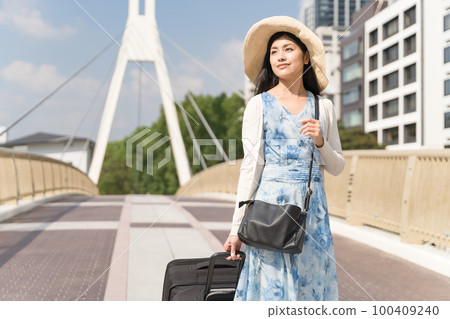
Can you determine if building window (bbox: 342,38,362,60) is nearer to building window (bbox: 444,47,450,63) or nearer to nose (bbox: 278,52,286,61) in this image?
building window (bbox: 444,47,450,63)

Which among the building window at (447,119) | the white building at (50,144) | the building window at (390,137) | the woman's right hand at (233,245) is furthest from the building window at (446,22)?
the building window at (390,137)

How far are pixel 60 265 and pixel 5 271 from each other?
46cm

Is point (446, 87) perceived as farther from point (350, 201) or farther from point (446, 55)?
point (350, 201)

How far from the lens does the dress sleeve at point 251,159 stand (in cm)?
191

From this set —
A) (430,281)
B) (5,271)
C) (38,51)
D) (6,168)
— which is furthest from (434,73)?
(6,168)

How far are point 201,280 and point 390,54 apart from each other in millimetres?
3108

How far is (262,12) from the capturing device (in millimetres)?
2621

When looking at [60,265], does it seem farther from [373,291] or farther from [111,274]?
[373,291]

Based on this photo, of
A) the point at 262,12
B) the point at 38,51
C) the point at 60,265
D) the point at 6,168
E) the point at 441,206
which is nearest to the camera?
the point at 262,12

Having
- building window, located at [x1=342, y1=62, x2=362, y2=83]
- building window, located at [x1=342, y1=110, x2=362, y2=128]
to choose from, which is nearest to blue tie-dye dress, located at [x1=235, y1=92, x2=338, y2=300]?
building window, located at [x1=342, y1=62, x2=362, y2=83]

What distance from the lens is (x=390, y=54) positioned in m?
4.47

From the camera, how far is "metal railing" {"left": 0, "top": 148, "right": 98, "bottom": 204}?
28.7 ft

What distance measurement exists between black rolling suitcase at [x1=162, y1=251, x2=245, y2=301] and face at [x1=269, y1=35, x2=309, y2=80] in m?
0.79
